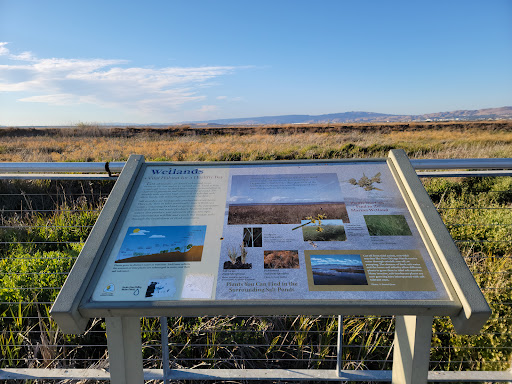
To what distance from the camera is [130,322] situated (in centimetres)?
175

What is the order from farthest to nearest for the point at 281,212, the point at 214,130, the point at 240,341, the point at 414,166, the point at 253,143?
1. the point at 214,130
2. the point at 253,143
3. the point at 240,341
4. the point at 414,166
5. the point at 281,212

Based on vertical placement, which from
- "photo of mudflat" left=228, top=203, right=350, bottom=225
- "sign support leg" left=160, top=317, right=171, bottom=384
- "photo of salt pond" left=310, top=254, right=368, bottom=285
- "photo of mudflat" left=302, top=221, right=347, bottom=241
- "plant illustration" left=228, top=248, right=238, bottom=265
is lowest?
"sign support leg" left=160, top=317, right=171, bottom=384

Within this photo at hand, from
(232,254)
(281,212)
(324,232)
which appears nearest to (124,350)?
(232,254)

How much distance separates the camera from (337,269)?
61.2 inches

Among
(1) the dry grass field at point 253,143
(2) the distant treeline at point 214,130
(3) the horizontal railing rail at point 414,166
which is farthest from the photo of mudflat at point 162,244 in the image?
(2) the distant treeline at point 214,130

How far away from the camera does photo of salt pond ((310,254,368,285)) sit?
151 centimetres

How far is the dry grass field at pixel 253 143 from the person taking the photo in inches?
656

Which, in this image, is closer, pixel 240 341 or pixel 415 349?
pixel 415 349

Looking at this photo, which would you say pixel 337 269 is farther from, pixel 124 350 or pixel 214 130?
pixel 214 130

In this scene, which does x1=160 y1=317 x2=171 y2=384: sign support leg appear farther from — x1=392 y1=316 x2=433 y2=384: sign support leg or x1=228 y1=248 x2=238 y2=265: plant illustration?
x1=392 y1=316 x2=433 y2=384: sign support leg

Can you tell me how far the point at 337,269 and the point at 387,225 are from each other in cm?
35

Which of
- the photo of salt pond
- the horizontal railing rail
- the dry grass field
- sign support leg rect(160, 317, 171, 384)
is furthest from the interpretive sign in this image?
the dry grass field

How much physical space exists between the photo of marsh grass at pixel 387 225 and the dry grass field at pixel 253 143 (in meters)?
12.3

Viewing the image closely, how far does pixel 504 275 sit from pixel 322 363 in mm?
1883
